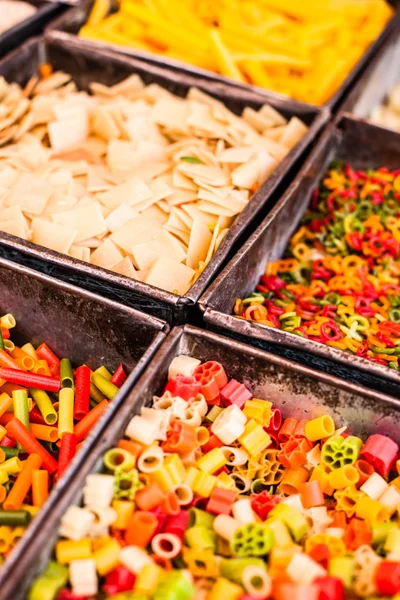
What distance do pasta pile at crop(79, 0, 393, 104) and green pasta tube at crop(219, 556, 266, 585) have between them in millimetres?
2311

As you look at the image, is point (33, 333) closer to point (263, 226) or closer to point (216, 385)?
point (216, 385)

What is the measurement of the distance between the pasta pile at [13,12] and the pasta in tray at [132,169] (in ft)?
1.44

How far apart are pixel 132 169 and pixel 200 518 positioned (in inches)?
59.7

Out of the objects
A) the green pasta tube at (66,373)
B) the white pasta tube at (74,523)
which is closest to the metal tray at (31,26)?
the green pasta tube at (66,373)

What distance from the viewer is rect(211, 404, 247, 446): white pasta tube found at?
5.48 ft

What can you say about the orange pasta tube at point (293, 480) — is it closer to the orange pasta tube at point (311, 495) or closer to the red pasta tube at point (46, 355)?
the orange pasta tube at point (311, 495)

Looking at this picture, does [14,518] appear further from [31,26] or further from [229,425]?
[31,26]

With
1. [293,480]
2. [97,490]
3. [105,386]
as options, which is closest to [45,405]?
[105,386]

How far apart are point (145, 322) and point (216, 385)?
27cm

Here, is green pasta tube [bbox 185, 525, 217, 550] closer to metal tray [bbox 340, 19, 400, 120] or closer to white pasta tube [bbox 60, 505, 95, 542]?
white pasta tube [bbox 60, 505, 95, 542]

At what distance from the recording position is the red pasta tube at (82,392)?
182 cm

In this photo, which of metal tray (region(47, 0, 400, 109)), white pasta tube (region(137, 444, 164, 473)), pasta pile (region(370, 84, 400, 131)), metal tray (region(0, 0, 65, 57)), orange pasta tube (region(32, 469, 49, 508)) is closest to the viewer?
white pasta tube (region(137, 444, 164, 473))

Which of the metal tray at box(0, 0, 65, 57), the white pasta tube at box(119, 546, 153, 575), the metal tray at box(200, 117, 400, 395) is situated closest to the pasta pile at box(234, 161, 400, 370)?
the metal tray at box(200, 117, 400, 395)

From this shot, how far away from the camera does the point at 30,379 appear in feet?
6.07
